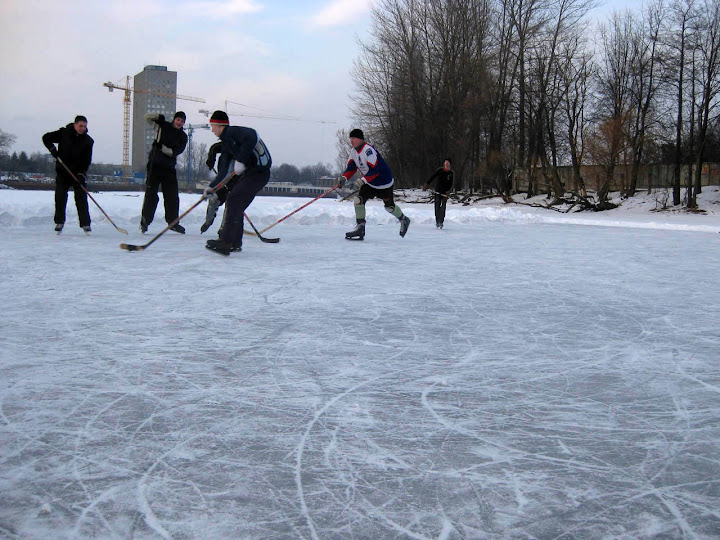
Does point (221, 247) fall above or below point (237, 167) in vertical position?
below

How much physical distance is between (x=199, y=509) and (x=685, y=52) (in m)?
28.0

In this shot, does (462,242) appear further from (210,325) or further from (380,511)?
(380,511)

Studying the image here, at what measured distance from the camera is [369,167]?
28.8 ft

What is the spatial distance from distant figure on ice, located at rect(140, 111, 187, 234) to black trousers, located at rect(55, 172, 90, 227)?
74cm

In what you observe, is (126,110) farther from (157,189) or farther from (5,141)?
(157,189)

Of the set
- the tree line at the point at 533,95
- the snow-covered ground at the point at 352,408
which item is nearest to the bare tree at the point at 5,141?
the tree line at the point at 533,95

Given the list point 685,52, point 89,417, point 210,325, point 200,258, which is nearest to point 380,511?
point 89,417

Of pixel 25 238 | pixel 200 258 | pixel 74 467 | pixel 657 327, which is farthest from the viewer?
pixel 25 238

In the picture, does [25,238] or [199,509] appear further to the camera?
[25,238]

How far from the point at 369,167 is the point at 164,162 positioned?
2828 mm

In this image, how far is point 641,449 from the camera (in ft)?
6.43

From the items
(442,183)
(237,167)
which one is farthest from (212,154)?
(442,183)

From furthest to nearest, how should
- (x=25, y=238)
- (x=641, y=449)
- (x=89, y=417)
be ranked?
(x=25, y=238) < (x=89, y=417) < (x=641, y=449)

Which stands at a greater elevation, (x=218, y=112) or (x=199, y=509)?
(x=218, y=112)
